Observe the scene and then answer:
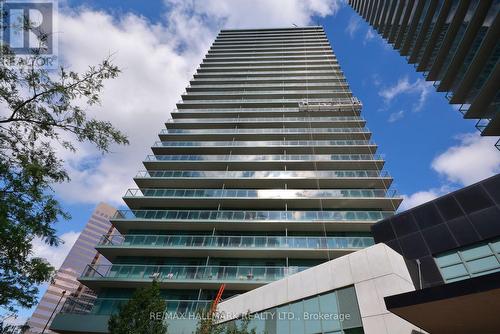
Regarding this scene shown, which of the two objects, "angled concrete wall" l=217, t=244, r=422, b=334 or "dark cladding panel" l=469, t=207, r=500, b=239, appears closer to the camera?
"angled concrete wall" l=217, t=244, r=422, b=334

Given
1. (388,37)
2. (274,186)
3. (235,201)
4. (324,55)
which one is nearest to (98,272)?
(235,201)

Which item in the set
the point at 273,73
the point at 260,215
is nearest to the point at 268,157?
the point at 260,215

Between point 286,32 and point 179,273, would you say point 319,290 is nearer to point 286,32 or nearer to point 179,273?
point 179,273

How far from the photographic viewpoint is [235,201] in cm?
2758

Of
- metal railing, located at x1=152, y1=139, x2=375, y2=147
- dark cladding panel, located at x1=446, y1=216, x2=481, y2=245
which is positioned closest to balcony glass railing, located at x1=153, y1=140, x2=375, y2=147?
metal railing, located at x1=152, y1=139, x2=375, y2=147

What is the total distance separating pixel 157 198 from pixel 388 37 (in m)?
34.6

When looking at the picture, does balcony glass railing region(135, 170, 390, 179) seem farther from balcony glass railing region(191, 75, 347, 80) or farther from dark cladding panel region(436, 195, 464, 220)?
balcony glass railing region(191, 75, 347, 80)

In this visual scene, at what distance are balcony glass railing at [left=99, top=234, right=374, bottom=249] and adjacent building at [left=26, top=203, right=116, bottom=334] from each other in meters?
93.5

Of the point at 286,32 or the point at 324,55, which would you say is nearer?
the point at 324,55

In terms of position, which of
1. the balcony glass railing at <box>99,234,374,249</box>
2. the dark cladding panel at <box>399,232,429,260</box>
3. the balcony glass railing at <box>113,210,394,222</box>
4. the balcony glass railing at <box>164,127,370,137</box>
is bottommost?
the dark cladding panel at <box>399,232,429,260</box>

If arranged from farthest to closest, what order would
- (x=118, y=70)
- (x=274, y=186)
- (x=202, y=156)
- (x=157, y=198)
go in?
(x=202, y=156) → (x=274, y=186) → (x=157, y=198) → (x=118, y=70)

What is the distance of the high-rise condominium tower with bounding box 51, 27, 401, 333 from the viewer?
70.8 feet

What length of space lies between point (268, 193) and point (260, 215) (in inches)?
123

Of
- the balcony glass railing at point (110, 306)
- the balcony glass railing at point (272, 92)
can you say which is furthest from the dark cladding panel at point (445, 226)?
the balcony glass railing at point (272, 92)
